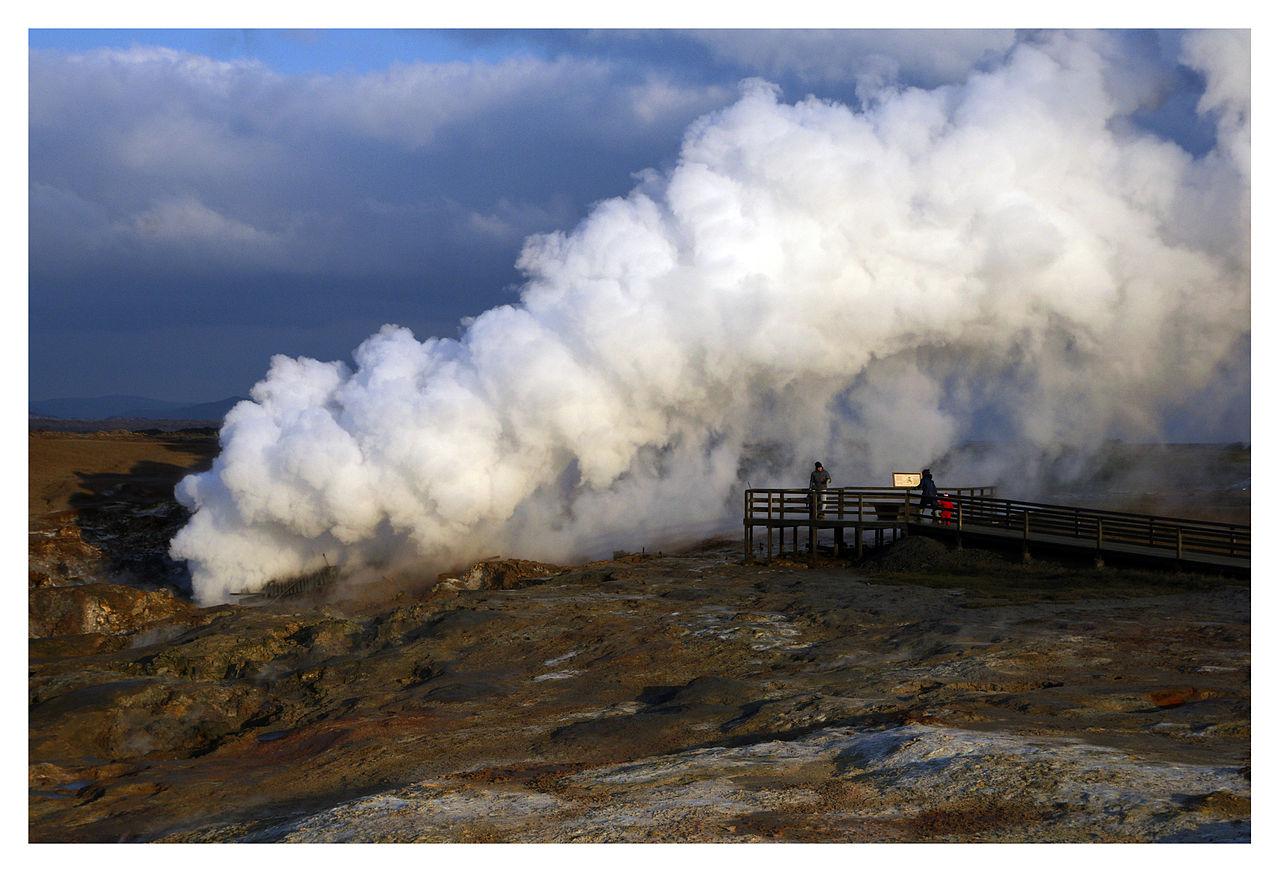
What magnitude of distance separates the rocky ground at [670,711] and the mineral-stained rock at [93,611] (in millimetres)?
59

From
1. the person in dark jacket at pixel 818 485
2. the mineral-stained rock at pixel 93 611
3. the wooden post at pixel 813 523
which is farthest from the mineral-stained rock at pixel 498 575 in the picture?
the person in dark jacket at pixel 818 485

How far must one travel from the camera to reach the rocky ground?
10.3 meters

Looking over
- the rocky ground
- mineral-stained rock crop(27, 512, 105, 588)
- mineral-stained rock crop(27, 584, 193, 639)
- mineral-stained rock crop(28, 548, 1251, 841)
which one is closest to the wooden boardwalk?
the rocky ground

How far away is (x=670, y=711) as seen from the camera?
49.5 ft

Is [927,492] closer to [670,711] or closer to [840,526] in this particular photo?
[840,526]

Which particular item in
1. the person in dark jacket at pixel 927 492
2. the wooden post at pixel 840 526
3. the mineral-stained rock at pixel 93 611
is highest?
the person in dark jacket at pixel 927 492

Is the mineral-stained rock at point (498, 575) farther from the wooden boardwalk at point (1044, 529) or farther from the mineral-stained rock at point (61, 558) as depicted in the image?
the mineral-stained rock at point (61, 558)

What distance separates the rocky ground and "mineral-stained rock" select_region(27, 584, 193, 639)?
0.06 meters

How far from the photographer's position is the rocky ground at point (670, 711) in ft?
33.9

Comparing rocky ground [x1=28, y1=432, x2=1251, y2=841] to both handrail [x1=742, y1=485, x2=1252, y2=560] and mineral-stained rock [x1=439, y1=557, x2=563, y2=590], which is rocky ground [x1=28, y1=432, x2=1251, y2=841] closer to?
handrail [x1=742, y1=485, x2=1252, y2=560]

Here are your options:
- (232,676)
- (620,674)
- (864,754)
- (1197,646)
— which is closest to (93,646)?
(232,676)

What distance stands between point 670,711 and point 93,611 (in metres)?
15.7

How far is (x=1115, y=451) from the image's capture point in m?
61.5

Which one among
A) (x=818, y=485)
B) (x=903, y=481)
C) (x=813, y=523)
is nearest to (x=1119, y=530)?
(x=903, y=481)
